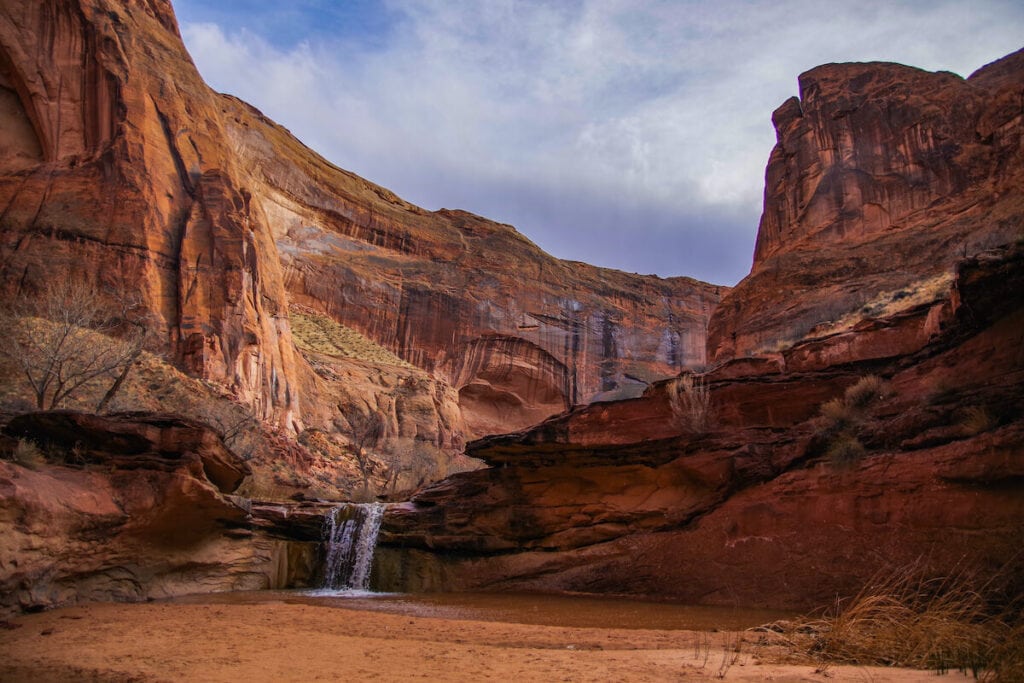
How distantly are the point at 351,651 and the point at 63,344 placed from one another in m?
16.7

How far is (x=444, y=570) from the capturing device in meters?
14.7

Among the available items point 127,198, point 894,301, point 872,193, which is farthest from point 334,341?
point 872,193

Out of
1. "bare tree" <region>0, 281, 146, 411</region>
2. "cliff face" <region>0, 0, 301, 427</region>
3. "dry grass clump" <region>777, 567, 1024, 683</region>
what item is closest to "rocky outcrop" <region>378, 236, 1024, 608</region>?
"dry grass clump" <region>777, 567, 1024, 683</region>

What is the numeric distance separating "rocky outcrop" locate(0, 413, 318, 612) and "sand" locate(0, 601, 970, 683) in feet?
2.40

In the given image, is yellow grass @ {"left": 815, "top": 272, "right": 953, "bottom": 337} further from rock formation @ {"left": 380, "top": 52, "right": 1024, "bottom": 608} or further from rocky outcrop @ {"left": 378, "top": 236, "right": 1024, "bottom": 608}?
rocky outcrop @ {"left": 378, "top": 236, "right": 1024, "bottom": 608}

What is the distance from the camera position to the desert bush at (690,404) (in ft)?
43.0

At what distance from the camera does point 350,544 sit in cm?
1478

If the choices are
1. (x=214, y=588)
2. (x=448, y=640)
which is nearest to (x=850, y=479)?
(x=448, y=640)

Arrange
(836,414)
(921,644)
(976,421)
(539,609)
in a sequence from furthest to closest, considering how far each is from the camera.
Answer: (836,414) < (539,609) < (976,421) < (921,644)

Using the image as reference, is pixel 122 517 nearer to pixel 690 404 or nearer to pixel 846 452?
pixel 690 404

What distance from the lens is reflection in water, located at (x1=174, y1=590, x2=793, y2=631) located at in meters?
8.89

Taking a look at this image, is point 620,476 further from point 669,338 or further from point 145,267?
point 669,338

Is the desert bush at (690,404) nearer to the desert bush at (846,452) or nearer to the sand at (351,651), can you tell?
the desert bush at (846,452)

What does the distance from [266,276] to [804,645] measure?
2917cm
